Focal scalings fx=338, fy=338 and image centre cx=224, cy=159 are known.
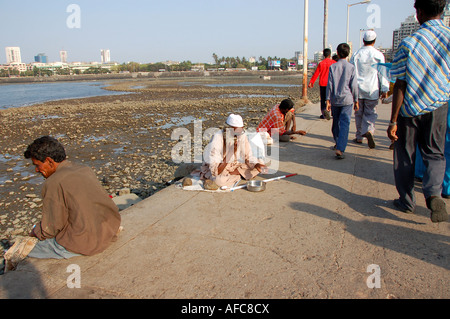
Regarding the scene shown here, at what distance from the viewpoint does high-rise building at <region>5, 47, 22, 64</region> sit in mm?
168250

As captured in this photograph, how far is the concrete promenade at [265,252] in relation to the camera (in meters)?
2.50

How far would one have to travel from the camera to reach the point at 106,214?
313 cm

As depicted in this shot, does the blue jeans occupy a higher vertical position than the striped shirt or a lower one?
lower

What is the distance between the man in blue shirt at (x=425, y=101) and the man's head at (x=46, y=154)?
10.9ft

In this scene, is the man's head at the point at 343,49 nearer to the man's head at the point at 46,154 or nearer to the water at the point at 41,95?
the man's head at the point at 46,154

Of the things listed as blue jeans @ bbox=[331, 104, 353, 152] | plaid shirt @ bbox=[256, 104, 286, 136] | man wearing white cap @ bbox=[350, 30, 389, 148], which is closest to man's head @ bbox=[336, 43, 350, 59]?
man wearing white cap @ bbox=[350, 30, 389, 148]

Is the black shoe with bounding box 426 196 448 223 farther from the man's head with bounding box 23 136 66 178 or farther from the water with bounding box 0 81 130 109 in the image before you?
the water with bounding box 0 81 130 109

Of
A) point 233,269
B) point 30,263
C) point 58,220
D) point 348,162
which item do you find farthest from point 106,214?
point 348,162

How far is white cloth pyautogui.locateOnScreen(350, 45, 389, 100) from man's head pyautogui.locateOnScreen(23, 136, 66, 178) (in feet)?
16.7

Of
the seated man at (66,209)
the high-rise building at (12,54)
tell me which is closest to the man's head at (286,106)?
the seated man at (66,209)

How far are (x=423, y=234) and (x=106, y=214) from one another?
Answer: 2.98 meters

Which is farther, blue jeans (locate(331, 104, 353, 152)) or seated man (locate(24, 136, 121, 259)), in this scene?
blue jeans (locate(331, 104, 353, 152))

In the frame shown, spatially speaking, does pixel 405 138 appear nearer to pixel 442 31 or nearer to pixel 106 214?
pixel 442 31

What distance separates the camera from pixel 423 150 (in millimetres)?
3527
